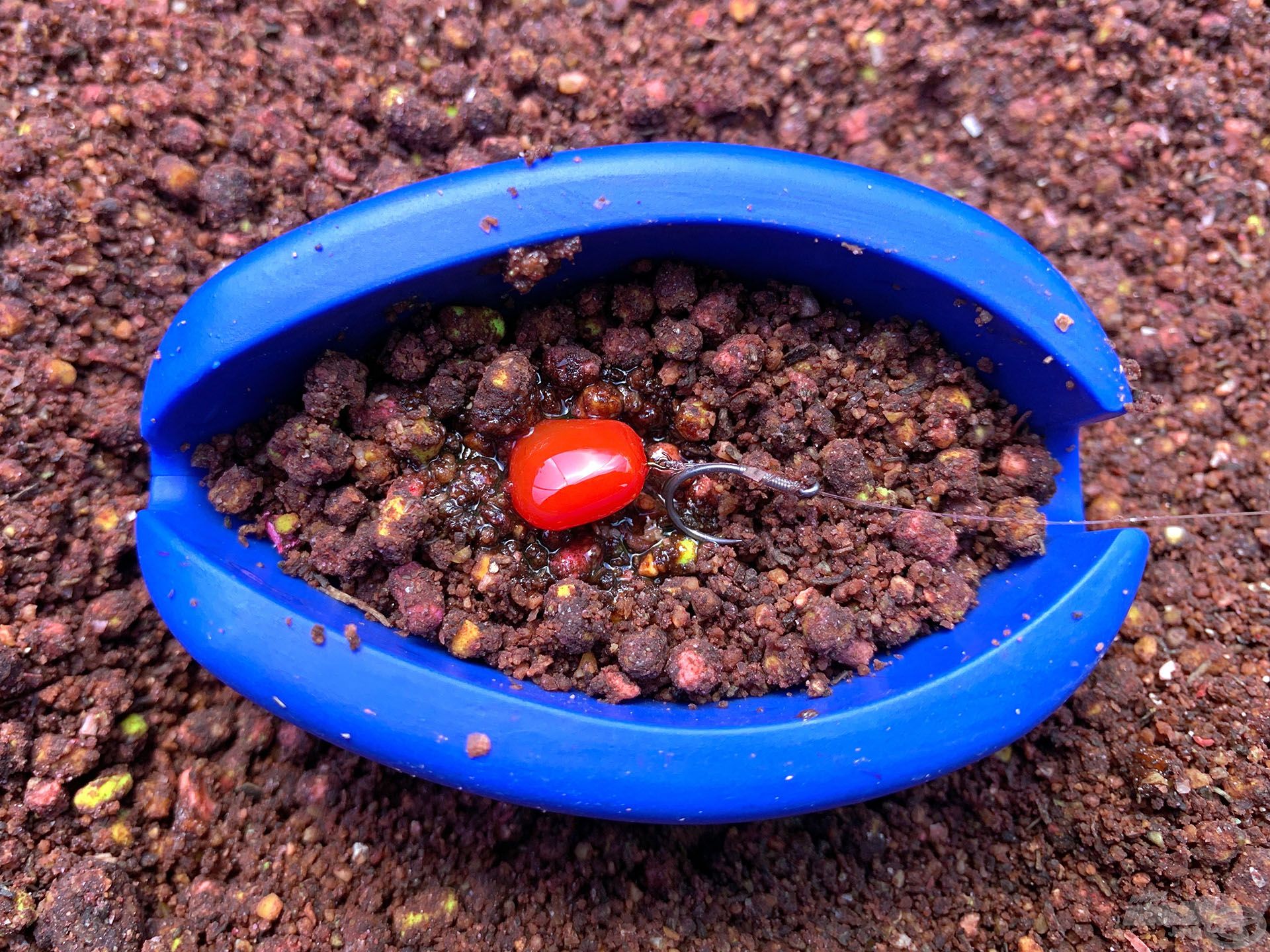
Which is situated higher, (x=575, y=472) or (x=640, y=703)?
(x=575, y=472)

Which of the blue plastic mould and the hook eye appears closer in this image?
the blue plastic mould

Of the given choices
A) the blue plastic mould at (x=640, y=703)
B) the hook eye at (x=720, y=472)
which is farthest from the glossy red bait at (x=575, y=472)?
the blue plastic mould at (x=640, y=703)

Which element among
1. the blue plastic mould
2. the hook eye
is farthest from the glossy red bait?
the blue plastic mould

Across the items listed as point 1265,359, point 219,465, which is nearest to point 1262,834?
point 1265,359

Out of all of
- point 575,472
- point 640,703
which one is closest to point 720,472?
point 575,472

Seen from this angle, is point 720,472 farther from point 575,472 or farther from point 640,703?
point 640,703

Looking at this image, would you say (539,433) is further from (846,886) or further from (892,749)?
(846,886)

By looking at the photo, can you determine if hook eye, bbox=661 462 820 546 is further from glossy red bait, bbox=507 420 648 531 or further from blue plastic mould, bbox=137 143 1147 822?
blue plastic mould, bbox=137 143 1147 822
